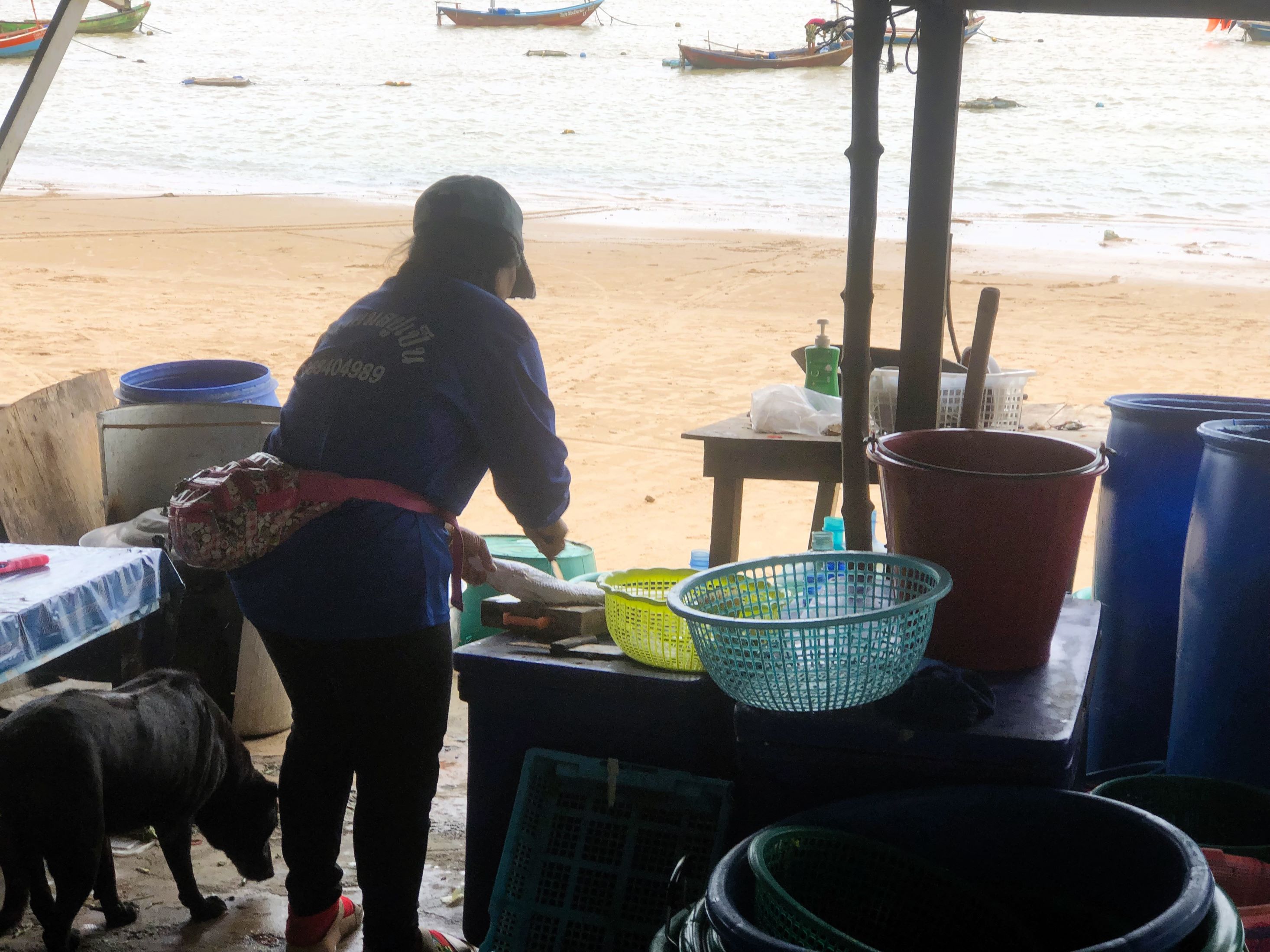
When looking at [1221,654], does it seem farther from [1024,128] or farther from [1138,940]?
[1024,128]

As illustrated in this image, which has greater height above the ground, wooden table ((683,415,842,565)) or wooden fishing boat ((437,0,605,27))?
wooden fishing boat ((437,0,605,27))

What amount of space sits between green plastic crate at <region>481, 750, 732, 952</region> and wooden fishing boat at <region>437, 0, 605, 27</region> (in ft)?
264

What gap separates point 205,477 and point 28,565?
A: 47.6 inches

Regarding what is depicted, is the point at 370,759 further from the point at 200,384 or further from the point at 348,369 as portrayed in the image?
the point at 200,384

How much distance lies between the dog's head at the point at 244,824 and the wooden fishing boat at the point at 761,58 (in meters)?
49.4

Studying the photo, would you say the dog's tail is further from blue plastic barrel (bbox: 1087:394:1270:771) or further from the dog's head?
blue plastic barrel (bbox: 1087:394:1270:771)

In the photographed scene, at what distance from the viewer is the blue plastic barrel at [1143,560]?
116 inches

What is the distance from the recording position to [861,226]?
8.66ft

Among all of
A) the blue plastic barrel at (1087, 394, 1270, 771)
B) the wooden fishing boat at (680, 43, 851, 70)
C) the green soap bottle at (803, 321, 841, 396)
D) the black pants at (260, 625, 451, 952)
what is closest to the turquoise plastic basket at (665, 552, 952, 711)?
the black pants at (260, 625, 451, 952)

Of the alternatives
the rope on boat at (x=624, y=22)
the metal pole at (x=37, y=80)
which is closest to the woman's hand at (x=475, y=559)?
the metal pole at (x=37, y=80)

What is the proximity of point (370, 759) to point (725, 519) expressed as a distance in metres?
1.98

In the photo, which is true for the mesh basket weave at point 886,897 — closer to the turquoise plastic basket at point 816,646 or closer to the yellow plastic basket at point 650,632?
the turquoise plastic basket at point 816,646

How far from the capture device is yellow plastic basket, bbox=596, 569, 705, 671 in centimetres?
243

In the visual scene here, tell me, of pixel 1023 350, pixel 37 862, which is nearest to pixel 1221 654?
pixel 37 862
